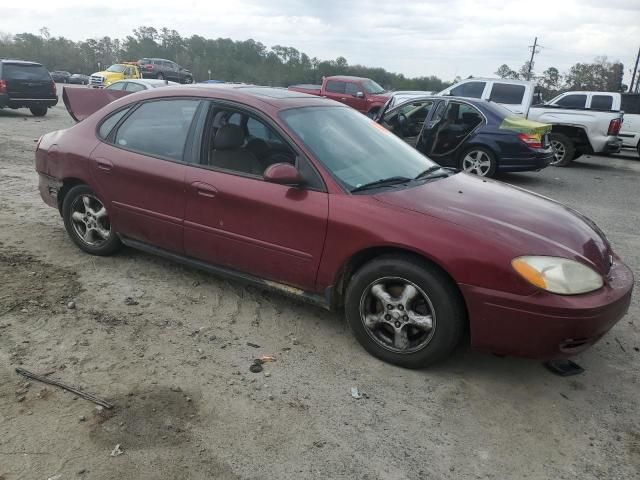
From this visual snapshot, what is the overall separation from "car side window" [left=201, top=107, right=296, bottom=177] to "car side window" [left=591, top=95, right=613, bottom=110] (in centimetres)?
1353

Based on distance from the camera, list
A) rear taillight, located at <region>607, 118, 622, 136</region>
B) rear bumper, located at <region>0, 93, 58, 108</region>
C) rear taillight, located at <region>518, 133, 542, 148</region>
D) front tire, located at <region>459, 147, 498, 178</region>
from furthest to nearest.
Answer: rear bumper, located at <region>0, 93, 58, 108</region> → rear taillight, located at <region>607, 118, 622, 136</region> → front tire, located at <region>459, 147, 498, 178</region> → rear taillight, located at <region>518, 133, 542, 148</region>

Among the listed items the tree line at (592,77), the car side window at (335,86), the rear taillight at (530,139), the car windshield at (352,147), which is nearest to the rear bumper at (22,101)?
the car side window at (335,86)

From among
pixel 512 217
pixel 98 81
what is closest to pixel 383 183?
pixel 512 217

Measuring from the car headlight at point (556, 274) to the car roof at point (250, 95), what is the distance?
1.98m

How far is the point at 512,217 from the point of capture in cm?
→ 321

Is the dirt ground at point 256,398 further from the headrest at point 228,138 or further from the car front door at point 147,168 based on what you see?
the headrest at point 228,138

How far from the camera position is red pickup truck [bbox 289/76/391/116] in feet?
60.2

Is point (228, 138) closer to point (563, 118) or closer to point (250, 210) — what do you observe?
point (250, 210)

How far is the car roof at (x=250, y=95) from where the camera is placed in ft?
12.4

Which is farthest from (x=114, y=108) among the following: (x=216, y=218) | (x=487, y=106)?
(x=487, y=106)

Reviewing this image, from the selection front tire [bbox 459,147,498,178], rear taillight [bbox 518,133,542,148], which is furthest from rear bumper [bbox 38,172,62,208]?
rear taillight [bbox 518,133,542,148]

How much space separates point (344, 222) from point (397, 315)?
65 cm

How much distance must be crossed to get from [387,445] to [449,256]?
1.07 m

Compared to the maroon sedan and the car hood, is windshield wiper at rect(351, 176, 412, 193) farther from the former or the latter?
the car hood
